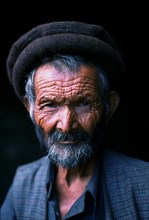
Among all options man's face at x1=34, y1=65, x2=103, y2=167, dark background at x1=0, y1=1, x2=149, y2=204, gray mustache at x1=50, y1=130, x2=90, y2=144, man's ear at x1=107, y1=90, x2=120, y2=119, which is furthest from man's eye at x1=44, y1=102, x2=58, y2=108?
dark background at x1=0, y1=1, x2=149, y2=204

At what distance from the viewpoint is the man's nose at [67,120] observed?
185cm

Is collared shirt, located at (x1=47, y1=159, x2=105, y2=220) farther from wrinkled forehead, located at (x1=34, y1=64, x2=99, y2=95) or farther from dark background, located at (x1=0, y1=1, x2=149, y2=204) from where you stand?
dark background, located at (x1=0, y1=1, x2=149, y2=204)

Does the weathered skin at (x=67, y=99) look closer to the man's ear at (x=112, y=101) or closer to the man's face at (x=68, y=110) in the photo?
the man's face at (x=68, y=110)

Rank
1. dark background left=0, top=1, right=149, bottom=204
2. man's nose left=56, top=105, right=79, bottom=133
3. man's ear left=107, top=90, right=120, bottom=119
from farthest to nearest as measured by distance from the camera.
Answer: dark background left=0, top=1, right=149, bottom=204, man's ear left=107, top=90, right=120, bottom=119, man's nose left=56, top=105, right=79, bottom=133

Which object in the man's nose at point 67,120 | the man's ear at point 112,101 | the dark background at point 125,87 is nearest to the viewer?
the man's nose at point 67,120

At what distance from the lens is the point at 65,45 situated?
6.09 feet

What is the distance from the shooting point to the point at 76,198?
6.82ft

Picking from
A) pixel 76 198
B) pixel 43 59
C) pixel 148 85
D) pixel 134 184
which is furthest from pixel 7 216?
pixel 148 85

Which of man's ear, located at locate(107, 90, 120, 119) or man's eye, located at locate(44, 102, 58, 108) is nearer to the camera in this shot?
man's eye, located at locate(44, 102, 58, 108)

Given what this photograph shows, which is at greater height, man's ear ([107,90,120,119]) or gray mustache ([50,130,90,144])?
man's ear ([107,90,120,119])

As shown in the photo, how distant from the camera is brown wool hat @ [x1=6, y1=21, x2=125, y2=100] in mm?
1861

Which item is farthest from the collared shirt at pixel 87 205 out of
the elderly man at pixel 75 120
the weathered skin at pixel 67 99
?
the weathered skin at pixel 67 99

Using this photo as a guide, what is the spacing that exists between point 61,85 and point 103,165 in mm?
576

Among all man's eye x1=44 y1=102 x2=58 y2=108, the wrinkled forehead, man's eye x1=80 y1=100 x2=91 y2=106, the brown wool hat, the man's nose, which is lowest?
the man's nose
